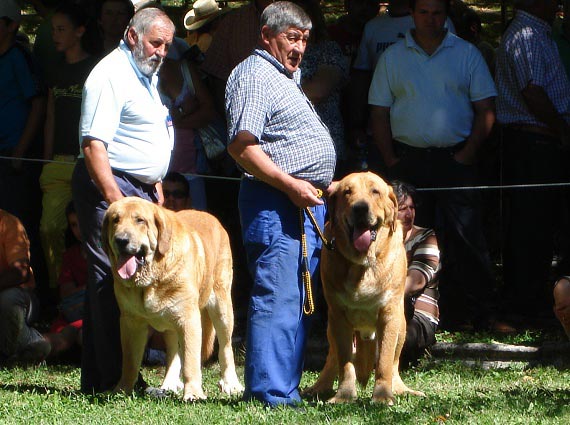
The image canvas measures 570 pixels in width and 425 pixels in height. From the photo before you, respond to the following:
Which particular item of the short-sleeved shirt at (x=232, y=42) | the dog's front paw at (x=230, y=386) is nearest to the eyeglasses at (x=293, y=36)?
Result: the dog's front paw at (x=230, y=386)

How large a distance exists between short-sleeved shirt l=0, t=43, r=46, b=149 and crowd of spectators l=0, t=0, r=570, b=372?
12 mm

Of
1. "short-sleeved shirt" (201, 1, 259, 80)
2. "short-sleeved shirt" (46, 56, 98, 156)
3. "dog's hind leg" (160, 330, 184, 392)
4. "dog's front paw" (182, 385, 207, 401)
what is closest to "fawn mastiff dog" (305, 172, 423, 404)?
"dog's front paw" (182, 385, 207, 401)

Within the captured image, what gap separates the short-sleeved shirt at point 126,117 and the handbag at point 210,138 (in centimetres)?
246

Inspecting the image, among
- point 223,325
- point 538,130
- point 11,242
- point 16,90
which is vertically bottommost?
point 223,325

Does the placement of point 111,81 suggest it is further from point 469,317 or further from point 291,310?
point 469,317

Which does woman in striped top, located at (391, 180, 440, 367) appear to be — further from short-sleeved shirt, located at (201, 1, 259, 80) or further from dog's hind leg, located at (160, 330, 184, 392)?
short-sleeved shirt, located at (201, 1, 259, 80)

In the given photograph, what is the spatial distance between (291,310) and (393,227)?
0.90 m

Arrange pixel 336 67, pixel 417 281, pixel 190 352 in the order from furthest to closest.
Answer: pixel 336 67, pixel 417 281, pixel 190 352

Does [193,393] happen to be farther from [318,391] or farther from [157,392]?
[318,391]

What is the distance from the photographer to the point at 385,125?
9445mm

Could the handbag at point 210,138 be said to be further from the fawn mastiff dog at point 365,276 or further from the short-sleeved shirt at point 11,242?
the fawn mastiff dog at point 365,276

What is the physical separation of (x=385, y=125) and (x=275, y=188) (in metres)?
2.88

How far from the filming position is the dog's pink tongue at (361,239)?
7047mm

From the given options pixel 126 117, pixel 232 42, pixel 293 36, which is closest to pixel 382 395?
pixel 293 36
